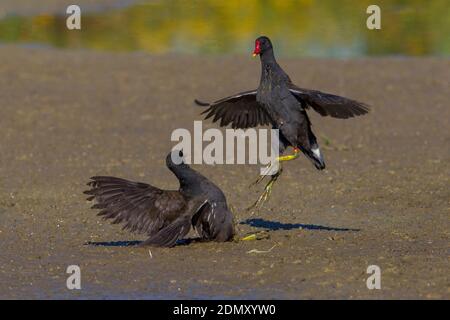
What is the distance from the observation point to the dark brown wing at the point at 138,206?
348 inches

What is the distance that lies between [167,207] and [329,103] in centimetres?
168

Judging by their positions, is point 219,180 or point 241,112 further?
point 219,180

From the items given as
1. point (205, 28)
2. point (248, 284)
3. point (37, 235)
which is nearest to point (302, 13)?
point (205, 28)

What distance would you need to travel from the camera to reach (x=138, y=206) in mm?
8844

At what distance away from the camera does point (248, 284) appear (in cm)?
786

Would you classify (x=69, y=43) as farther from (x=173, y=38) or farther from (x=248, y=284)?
(x=248, y=284)

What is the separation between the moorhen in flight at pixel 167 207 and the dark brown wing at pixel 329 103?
1.23 metres

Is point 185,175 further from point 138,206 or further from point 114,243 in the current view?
point 114,243

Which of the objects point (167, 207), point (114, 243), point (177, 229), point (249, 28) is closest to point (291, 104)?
point (167, 207)

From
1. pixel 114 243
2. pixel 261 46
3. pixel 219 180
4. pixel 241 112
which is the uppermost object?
pixel 261 46

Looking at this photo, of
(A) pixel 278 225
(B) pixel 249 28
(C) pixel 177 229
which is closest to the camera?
(C) pixel 177 229

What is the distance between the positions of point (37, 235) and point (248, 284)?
8.24 feet

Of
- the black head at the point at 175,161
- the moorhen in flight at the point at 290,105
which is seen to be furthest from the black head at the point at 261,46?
the black head at the point at 175,161

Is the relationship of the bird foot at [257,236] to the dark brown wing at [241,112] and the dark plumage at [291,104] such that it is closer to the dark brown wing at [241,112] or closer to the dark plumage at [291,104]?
the dark plumage at [291,104]
